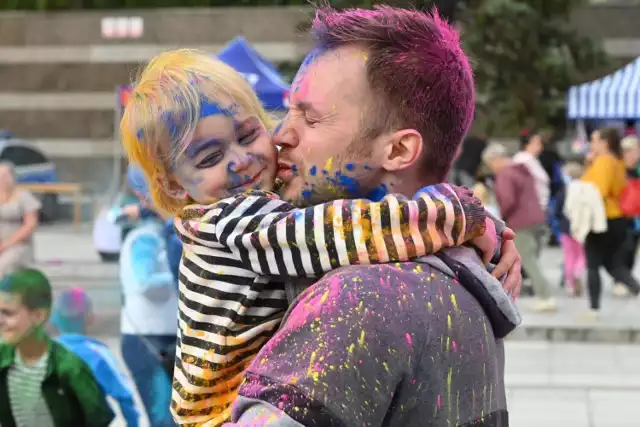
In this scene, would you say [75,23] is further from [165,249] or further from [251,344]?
[251,344]

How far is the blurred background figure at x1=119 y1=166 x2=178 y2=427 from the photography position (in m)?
4.55

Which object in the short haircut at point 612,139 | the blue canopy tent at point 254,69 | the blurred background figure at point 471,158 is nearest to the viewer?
the short haircut at point 612,139

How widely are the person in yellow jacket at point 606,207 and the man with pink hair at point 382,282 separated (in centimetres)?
880

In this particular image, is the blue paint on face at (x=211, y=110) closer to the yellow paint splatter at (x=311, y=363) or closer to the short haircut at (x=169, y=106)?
the short haircut at (x=169, y=106)

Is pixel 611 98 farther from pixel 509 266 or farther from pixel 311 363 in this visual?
A: pixel 311 363

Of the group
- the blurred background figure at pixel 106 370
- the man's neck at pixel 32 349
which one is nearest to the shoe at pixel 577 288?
the blurred background figure at pixel 106 370

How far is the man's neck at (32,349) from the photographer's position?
13.1ft

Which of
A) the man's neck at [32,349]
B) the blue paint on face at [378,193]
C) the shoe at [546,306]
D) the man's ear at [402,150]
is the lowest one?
the shoe at [546,306]

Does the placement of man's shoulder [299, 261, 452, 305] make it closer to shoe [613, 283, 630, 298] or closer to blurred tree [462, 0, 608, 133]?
shoe [613, 283, 630, 298]

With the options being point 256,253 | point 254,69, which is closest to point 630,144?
point 254,69

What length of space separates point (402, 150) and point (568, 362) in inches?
A: 293

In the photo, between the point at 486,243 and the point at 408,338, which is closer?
the point at 408,338

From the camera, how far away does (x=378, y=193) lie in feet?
4.69

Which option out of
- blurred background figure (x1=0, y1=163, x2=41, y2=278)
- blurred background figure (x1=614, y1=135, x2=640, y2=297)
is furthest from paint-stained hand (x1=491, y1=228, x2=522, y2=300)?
blurred background figure (x1=614, y1=135, x2=640, y2=297)
